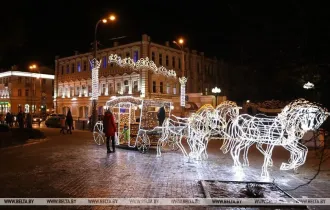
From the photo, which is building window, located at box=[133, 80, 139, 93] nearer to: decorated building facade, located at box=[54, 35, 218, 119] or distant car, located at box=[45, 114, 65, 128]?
decorated building facade, located at box=[54, 35, 218, 119]

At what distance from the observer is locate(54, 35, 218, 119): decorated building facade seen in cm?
4616

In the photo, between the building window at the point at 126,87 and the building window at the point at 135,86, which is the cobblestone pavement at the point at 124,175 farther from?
the building window at the point at 126,87

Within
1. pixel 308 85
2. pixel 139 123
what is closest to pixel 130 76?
pixel 139 123

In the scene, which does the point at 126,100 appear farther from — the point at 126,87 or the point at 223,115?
the point at 126,87

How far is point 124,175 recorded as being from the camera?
9.58m

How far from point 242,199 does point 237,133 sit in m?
3.70

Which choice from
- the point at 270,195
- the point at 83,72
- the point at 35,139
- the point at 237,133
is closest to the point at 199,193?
the point at 270,195

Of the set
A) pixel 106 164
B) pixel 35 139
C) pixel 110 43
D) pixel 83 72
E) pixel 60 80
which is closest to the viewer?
pixel 106 164

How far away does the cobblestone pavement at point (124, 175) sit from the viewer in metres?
7.68

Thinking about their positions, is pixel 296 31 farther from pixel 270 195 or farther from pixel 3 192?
pixel 3 192

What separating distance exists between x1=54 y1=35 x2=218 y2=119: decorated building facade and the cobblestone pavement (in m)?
28.6

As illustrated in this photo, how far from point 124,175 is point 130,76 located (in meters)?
38.8

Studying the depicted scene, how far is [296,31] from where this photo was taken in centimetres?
470

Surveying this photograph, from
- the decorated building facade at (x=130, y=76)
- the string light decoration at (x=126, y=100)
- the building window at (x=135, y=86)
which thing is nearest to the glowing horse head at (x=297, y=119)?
the string light decoration at (x=126, y=100)
